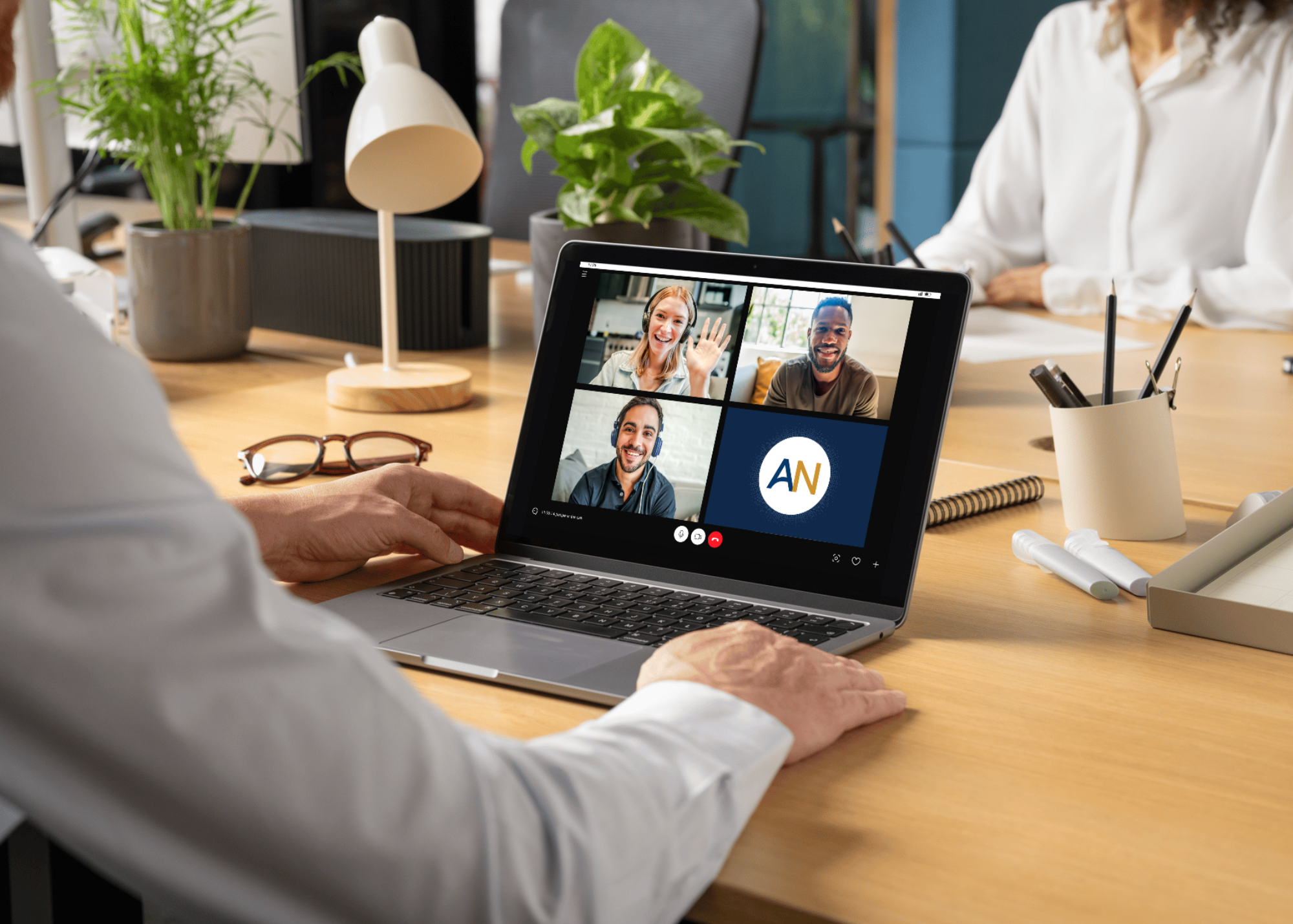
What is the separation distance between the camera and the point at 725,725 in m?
0.59

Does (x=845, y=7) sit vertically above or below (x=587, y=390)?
above

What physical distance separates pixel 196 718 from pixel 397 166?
1.15 metres

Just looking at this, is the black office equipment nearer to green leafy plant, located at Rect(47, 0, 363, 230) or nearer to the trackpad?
green leafy plant, located at Rect(47, 0, 363, 230)

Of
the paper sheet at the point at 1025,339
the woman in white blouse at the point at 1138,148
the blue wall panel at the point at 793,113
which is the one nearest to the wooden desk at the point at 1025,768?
the paper sheet at the point at 1025,339

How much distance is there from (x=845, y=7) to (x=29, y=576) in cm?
448

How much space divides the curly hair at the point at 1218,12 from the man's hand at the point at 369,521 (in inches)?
77.6

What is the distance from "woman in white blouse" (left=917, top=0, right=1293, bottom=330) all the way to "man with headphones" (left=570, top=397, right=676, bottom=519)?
4.36ft

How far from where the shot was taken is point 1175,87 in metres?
2.40

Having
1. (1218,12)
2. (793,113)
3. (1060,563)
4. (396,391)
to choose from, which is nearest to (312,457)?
(396,391)

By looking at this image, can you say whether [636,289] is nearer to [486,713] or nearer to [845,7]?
[486,713]

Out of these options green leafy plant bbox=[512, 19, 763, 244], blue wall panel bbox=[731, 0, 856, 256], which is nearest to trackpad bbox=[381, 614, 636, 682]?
green leafy plant bbox=[512, 19, 763, 244]

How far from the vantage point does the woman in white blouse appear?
2.32 meters

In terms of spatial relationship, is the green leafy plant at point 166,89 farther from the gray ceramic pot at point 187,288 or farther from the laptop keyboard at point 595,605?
the laptop keyboard at point 595,605

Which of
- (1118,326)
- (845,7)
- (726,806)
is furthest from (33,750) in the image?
(845,7)
